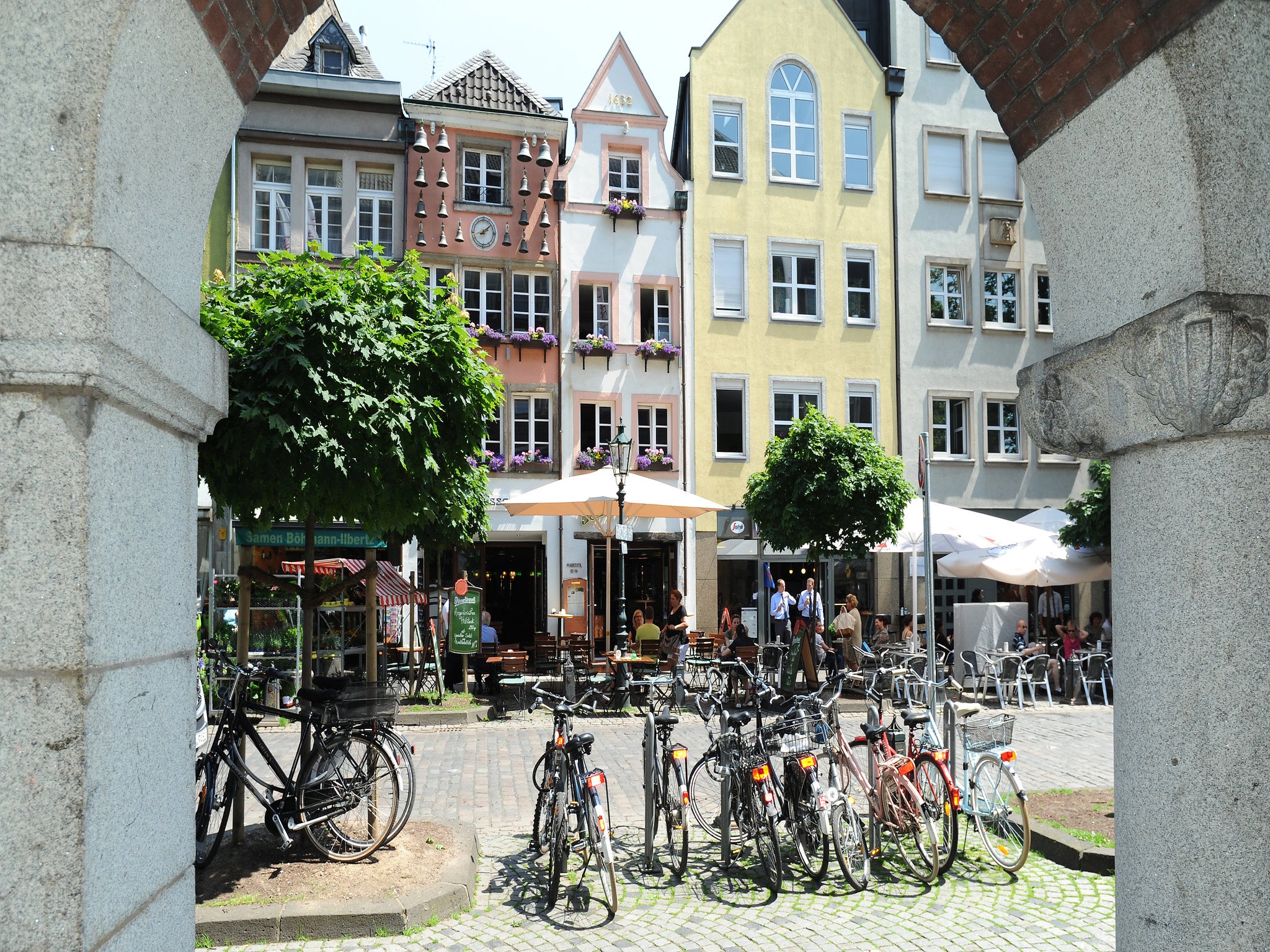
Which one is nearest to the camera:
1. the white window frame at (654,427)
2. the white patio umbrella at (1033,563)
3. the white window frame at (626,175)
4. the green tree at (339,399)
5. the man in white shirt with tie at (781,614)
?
the green tree at (339,399)

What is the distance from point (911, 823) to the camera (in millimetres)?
6891

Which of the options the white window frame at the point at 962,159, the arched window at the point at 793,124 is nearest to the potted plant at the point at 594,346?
the arched window at the point at 793,124

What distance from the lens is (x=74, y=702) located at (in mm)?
2383

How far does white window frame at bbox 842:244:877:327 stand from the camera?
27.1 m

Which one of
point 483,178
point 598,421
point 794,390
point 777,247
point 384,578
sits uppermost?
point 483,178

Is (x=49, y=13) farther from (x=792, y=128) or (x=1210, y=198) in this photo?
(x=792, y=128)

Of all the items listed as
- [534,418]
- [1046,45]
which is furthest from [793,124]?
[1046,45]

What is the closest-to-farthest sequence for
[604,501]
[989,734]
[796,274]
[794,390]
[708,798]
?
[989,734], [708,798], [604,501], [794,390], [796,274]

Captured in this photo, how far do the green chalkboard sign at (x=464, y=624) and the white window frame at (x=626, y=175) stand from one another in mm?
12633

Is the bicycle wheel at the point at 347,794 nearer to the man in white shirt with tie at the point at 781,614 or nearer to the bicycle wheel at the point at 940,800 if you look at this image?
the bicycle wheel at the point at 940,800

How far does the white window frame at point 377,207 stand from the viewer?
2464cm

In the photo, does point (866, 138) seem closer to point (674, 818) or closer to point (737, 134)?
point (737, 134)

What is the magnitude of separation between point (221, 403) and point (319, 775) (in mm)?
4042

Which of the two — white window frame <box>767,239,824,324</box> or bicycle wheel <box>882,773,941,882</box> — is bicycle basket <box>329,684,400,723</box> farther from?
white window frame <box>767,239,824,324</box>
